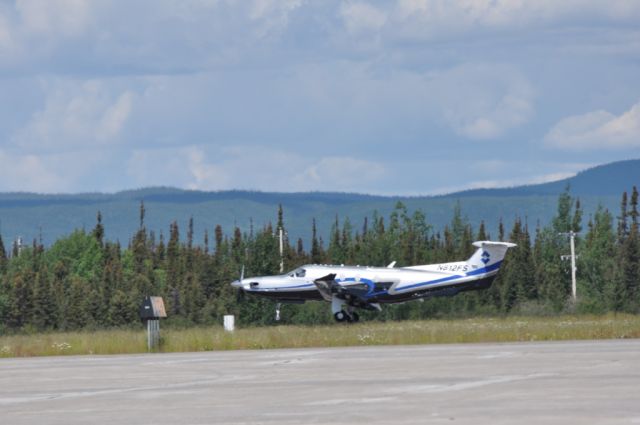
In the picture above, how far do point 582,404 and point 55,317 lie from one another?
278 feet

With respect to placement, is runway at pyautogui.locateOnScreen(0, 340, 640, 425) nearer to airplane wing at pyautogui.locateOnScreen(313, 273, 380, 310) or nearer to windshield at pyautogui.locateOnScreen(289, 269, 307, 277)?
airplane wing at pyautogui.locateOnScreen(313, 273, 380, 310)

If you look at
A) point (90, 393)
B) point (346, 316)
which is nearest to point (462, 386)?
point (90, 393)

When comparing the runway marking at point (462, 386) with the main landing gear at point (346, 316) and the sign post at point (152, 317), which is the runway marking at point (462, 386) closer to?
the sign post at point (152, 317)

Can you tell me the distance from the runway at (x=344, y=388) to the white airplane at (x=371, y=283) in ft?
108

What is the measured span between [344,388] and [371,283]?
47217 millimetres

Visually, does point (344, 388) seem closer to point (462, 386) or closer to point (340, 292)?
point (462, 386)

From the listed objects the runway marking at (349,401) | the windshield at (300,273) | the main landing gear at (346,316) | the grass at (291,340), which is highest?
the windshield at (300,273)

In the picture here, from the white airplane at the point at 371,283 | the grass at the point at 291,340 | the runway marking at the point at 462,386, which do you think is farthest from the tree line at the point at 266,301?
the runway marking at the point at 462,386

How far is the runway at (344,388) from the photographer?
81.6 ft

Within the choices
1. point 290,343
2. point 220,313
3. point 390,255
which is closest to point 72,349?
point 290,343

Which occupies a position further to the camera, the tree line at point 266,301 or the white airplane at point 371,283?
the tree line at point 266,301

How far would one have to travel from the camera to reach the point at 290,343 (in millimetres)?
50406

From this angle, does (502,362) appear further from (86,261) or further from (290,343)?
(86,261)

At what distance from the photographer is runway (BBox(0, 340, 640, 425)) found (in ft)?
81.6
